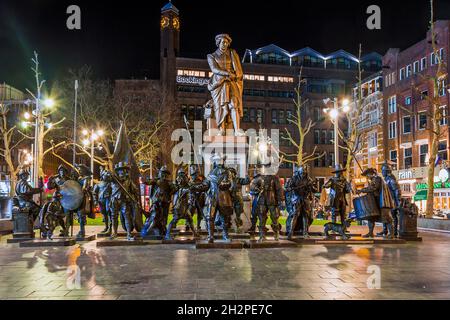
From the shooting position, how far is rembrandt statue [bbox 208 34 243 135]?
1625 cm

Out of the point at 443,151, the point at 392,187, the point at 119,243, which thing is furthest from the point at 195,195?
the point at 443,151

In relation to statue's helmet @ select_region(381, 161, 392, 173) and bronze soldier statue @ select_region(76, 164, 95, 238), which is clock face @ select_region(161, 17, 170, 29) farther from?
statue's helmet @ select_region(381, 161, 392, 173)

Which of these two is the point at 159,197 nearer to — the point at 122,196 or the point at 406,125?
the point at 122,196

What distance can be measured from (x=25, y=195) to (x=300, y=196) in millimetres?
8813

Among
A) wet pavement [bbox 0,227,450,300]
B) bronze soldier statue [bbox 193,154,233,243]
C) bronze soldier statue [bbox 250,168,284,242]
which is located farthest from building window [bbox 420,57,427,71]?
bronze soldier statue [bbox 193,154,233,243]

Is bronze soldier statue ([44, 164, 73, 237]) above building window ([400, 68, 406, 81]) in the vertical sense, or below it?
below

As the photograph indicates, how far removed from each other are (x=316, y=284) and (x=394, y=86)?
4185 centimetres

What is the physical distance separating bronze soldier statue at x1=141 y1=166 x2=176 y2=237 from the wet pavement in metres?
1.56

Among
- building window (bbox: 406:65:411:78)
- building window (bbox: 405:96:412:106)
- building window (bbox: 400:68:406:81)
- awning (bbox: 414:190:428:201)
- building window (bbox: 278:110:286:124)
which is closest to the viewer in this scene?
awning (bbox: 414:190:428:201)

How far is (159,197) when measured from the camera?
13.2 metres

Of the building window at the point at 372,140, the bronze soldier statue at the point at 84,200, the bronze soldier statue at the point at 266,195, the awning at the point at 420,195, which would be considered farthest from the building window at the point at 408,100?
the bronze soldier statue at the point at 84,200

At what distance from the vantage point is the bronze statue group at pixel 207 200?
40.7ft

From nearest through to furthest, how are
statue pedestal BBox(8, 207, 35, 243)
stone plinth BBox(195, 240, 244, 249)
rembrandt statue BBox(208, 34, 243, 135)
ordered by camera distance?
1. stone plinth BBox(195, 240, 244, 249)
2. statue pedestal BBox(8, 207, 35, 243)
3. rembrandt statue BBox(208, 34, 243, 135)

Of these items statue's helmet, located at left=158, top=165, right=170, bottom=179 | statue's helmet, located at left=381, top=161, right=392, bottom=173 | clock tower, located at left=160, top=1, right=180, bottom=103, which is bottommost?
statue's helmet, located at left=158, top=165, right=170, bottom=179
